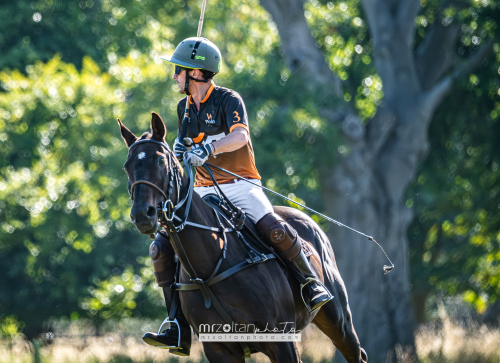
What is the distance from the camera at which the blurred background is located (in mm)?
13977

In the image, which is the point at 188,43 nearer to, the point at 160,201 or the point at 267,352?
the point at 160,201

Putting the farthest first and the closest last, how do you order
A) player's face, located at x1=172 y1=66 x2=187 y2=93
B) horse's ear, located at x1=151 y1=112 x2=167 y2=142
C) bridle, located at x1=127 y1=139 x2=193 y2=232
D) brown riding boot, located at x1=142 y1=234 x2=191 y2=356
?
player's face, located at x1=172 y1=66 x2=187 y2=93, brown riding boot, located at x1=142 y1=234 x2=191 y2=356, horse's ear, located at x1=151 y1=112 x2=167 y2=142, bridle, located at x1=127 y1=139 x2=193 y2=232

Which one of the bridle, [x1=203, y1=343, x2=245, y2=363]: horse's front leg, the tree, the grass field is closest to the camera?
the bridle

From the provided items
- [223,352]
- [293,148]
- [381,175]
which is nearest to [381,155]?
[381,175]

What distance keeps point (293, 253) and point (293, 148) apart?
8479 millimetres

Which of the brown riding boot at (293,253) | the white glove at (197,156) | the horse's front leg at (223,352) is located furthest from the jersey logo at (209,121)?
the horse's front leg at (223,352)

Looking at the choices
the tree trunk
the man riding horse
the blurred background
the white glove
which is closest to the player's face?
the man riding horse

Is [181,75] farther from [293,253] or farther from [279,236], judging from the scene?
[293,253]

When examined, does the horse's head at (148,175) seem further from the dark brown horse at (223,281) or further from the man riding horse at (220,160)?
the man riding horse at (220,160)

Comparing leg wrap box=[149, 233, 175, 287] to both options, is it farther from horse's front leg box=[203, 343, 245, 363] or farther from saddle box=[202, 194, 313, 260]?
horse's front leg box=[203, 343, 245, 363]

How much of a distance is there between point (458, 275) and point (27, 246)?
11.5 metres

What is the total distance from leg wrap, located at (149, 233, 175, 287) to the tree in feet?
31.6

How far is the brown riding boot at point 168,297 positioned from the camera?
208 inches

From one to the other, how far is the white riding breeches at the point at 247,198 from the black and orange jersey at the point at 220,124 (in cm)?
8
